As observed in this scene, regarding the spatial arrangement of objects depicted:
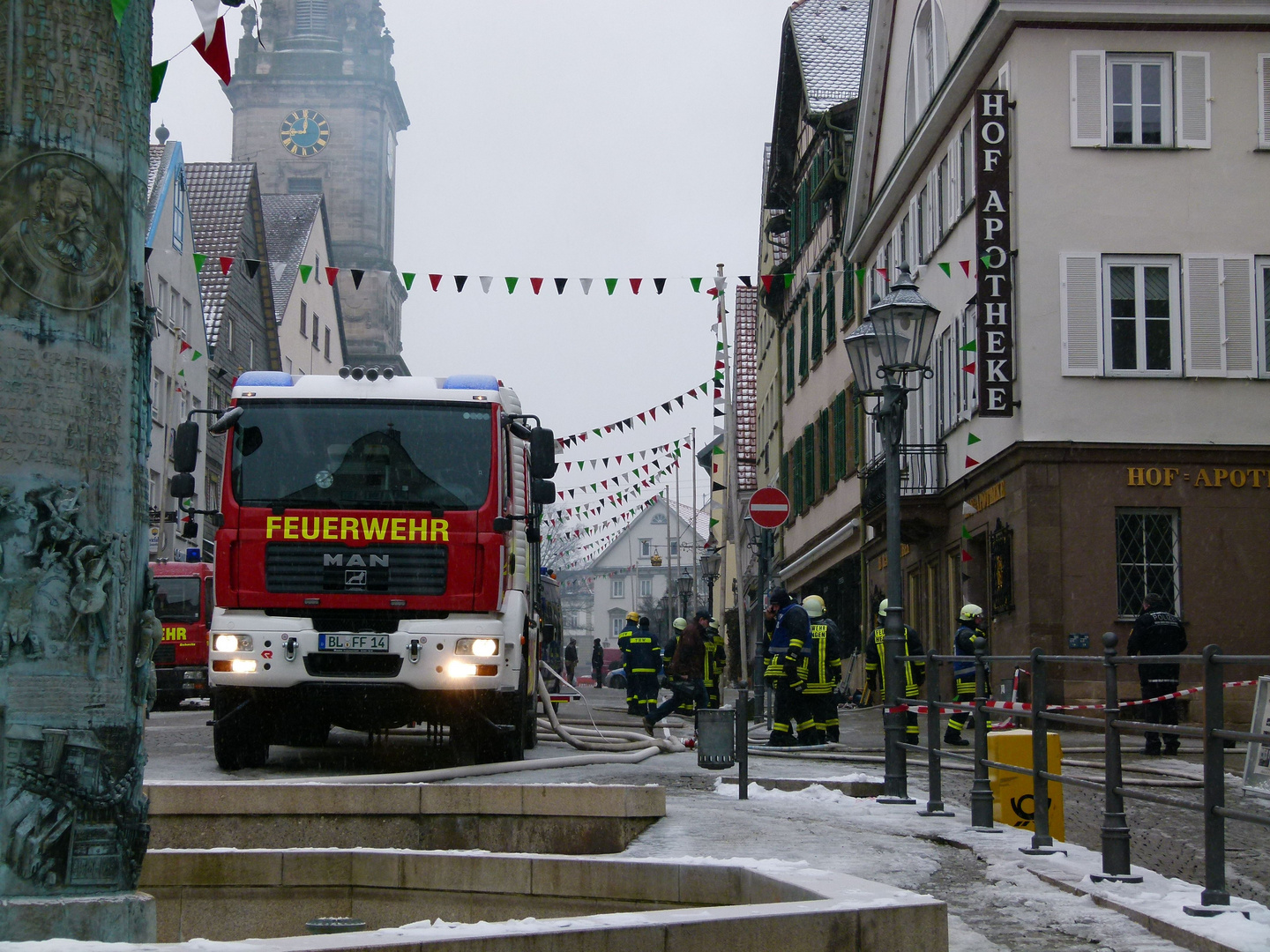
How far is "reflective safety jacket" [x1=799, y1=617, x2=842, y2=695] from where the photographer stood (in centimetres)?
1703

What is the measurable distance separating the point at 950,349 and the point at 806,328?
15174 millimetres

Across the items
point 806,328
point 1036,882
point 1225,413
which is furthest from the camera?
point 806,328

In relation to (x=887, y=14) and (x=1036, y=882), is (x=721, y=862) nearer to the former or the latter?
(x=1036, y=882)

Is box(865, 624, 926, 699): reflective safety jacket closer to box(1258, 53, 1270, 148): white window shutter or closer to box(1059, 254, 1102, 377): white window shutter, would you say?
box(1059, 254, 1102, 377): white window shutter

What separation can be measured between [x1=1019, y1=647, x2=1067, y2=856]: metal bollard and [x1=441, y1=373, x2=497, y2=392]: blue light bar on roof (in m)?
6.30

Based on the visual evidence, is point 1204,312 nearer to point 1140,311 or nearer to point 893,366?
point 1140,311

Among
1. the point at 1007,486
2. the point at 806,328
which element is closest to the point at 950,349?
the point at 1007,486

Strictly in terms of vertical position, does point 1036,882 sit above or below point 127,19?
below

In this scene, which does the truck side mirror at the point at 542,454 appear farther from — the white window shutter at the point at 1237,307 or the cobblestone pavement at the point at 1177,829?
the white window shutter at the point at 1237,307

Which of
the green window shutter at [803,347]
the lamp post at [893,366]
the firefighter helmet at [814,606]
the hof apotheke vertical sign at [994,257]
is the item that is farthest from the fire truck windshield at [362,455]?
the green window shutter at [803,347]

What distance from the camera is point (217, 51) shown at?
9.45 metres

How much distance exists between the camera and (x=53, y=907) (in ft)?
19.4

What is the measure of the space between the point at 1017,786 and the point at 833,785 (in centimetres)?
202

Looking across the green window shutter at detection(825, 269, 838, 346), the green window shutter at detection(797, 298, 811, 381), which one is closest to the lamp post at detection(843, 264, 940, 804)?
the green window shutter at detection(825, 269, 838, 346)
